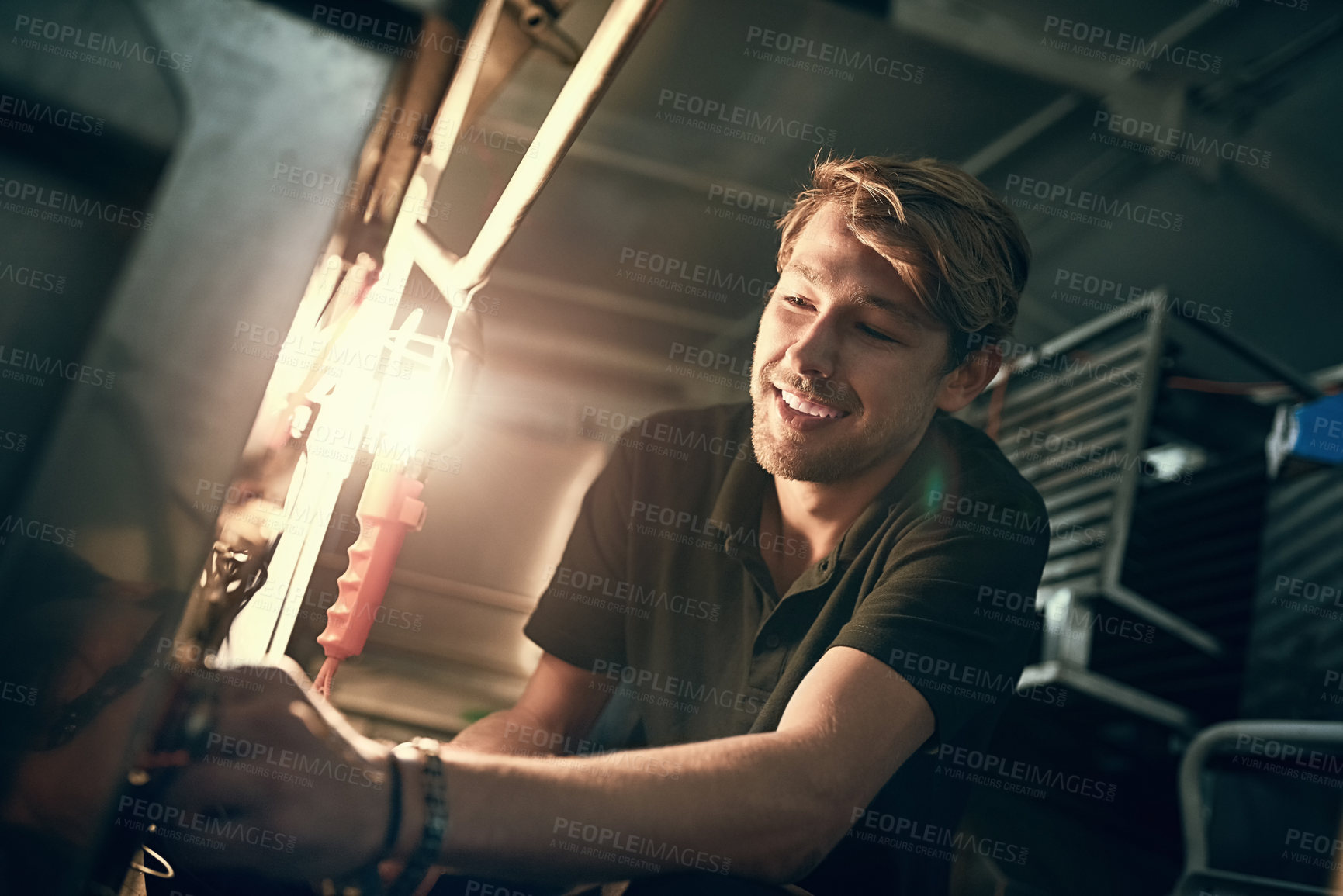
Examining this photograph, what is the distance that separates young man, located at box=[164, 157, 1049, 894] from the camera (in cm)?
70

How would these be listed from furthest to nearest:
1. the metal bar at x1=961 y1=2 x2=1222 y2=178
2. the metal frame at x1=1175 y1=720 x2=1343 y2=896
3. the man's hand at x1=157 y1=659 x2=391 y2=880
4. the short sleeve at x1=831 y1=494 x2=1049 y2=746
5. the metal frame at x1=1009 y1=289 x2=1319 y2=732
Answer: the metal frame at x1=1009 y1=289 x2=1319 y2=732
the metal bar at x1=961 y1=2 x2=1222 y2=178
the metal frame at x1=1175 y1=720 x2=1343 y2=896
the short sleeve at x1=831 y1=494 x2=1049 y2=746
the man's hand at x1=157 y1=659 x2=391 y2=880

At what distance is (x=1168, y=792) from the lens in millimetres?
1791

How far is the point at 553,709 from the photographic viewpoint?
111 cm

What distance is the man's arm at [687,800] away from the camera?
24.6 inches

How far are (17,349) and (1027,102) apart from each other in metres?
1.79

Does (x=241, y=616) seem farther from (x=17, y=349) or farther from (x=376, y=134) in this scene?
(x=376, y=134)

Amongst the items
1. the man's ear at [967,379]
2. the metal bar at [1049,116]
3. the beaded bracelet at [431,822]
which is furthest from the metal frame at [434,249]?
the metal bar at [1049,116]

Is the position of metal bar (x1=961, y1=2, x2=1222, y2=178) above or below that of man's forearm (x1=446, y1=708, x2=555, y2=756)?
above

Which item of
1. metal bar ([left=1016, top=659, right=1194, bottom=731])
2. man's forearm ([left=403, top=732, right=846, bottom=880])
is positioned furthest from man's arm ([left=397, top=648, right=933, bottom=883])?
metal bar ([left=1016, top=659, right=1194, bottom=731])

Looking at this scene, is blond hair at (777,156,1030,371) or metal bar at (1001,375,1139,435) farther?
metal bar at (1001,375,1139,435)

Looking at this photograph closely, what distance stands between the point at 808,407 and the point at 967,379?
0.22 meters

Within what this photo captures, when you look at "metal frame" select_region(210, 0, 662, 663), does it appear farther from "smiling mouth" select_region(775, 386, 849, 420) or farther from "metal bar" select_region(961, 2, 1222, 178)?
"metal bar" select_region(961, 2, 1222, 178)

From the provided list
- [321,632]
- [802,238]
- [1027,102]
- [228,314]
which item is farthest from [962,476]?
[1027,102]

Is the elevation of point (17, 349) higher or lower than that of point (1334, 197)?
lower
